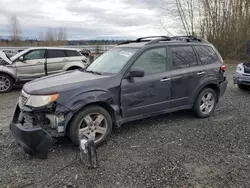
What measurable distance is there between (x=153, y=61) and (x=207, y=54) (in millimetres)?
1571

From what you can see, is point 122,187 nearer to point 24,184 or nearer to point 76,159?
point 76,159

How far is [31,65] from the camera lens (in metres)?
8.40

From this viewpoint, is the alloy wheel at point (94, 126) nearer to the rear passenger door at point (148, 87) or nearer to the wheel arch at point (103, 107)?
the wheel arch at point (103, 107)

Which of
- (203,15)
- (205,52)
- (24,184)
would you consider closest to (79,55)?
(205,52)

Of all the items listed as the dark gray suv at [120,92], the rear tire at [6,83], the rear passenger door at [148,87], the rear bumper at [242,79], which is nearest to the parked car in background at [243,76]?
the rear bumper at [242,79]

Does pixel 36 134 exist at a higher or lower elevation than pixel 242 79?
lower

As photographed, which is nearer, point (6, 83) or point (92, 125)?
point (92, 125)

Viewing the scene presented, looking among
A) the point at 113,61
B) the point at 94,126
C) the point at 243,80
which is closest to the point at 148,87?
the point at 113,61

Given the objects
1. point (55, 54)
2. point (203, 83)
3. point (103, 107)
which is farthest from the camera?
point (55, 54)

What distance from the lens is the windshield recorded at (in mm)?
4148

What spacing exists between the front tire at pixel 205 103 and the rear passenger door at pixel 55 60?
5830 millimetres

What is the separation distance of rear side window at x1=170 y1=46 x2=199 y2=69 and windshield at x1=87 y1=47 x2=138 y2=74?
86 centimetres

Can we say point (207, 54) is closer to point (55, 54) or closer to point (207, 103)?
point (207, 103)

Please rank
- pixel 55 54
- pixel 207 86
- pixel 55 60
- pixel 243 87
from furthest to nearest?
pixel 55 54 < pixel 55 60 < pixel 243 87 < pixel 207 86
